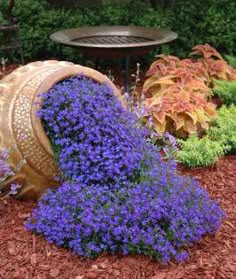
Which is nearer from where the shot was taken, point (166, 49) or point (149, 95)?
point (149, 95)

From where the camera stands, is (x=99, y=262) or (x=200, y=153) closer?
(x=99, y=262)

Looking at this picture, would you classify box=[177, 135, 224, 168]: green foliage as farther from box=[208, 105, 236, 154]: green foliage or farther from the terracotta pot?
the terracotta pot

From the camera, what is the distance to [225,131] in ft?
15.5

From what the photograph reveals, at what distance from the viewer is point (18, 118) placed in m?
3.67

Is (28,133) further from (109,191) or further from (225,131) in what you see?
(225,131)

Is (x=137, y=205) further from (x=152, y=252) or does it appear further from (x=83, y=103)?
(x=83, y=103)

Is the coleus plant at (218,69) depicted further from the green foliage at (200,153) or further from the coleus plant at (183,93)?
the green foliage at (200,153)

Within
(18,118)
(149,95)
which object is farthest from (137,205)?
(149,95)

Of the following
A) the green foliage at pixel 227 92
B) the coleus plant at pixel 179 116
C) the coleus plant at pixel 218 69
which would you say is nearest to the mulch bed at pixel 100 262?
the coleus plant at pixel 179 116

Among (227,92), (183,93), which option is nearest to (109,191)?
(183,93)

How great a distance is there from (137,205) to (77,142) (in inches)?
26.0

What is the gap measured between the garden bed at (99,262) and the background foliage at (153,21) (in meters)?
4.36

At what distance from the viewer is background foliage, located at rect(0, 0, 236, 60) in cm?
734

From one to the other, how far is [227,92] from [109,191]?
2.73 metres
